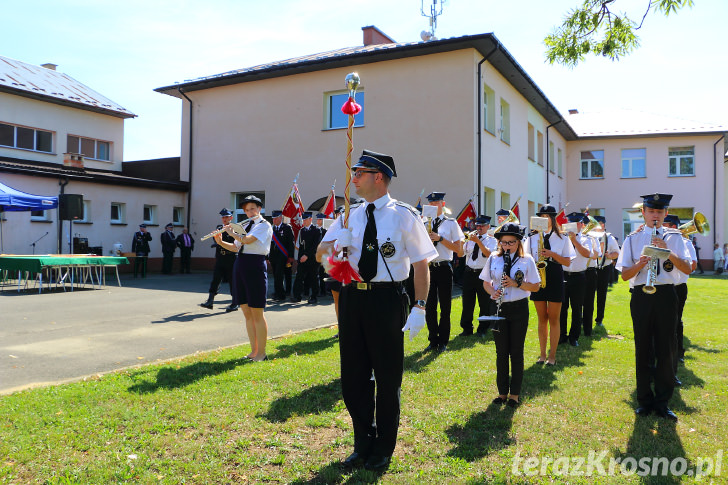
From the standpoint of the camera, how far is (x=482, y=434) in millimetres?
4555

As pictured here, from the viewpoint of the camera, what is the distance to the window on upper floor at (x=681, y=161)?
32344 mm

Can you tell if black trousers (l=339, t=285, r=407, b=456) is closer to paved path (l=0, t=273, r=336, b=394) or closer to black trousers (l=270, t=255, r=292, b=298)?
paved path (l=0, t=273, r=336, b=394)

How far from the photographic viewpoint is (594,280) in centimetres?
975

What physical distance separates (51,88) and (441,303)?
27.7 m

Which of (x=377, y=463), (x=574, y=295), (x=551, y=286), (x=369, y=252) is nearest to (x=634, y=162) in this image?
(x=574, y=295)

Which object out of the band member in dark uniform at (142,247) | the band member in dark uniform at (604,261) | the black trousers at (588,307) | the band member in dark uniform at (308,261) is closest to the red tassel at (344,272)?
the black trousers at (588,307)

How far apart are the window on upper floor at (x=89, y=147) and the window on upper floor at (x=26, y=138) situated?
99cm

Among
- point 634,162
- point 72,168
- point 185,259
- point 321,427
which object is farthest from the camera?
point 634,162

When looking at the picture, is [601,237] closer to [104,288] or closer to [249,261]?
[249,261]

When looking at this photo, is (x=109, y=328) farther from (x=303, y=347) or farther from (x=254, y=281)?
(x=254, y=281)

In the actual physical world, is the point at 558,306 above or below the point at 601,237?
below

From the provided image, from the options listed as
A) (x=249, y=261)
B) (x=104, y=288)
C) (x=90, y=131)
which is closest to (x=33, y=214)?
(x=104, y=288)

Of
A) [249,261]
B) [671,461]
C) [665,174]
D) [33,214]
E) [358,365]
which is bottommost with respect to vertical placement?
[671,461]

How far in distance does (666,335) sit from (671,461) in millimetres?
1316
